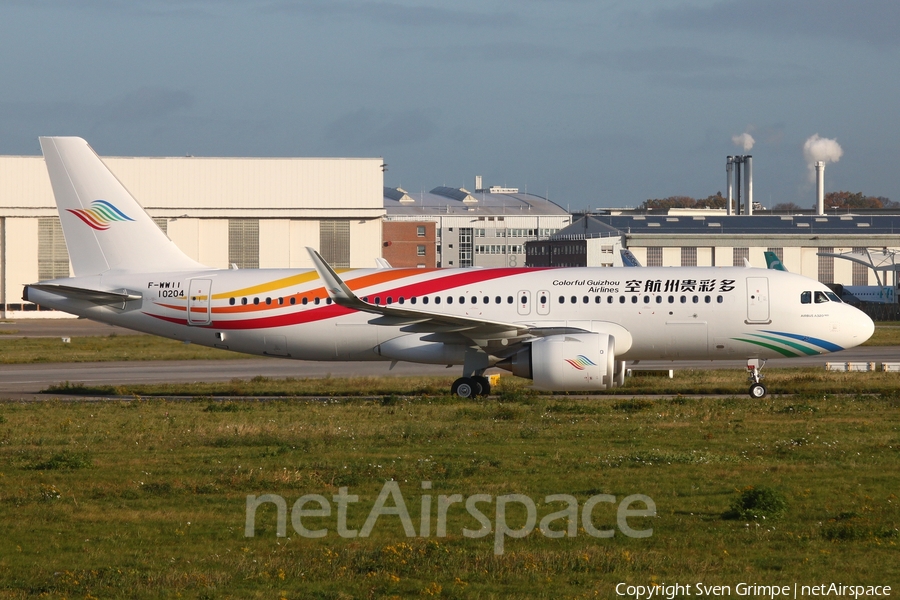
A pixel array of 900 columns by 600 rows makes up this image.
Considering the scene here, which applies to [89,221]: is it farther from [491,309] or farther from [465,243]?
[465,243]

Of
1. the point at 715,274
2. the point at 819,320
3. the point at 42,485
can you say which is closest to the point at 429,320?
the point at 715,274

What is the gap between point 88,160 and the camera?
33.4m

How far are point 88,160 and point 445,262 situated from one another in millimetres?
142384

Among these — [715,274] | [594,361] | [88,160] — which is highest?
[88,160]

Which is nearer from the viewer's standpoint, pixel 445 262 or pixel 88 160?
pixel 88 160

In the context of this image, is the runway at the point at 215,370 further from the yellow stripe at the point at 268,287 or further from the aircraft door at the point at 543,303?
the aircraft door at the point at 543,303

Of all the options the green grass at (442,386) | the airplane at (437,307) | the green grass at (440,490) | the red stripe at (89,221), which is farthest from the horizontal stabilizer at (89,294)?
the green grass at (440,490)

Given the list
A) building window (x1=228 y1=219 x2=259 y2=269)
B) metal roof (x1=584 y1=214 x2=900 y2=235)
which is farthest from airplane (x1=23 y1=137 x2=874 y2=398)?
metal roof (x1=584 y1=214 x2=900 y2=235)

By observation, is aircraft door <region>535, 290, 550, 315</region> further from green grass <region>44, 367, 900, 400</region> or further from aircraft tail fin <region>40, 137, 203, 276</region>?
aircraft tail fin <region>40, 137, 203, 276</region>

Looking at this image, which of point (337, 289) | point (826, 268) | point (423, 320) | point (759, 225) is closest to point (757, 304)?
point (423, 320)

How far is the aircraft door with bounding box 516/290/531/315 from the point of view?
3162cm

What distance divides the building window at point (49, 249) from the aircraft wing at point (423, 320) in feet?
260

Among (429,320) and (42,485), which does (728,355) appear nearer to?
(429,320)

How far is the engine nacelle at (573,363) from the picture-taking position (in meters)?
29.0
